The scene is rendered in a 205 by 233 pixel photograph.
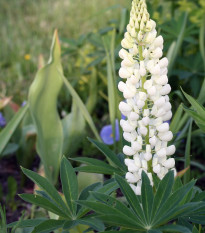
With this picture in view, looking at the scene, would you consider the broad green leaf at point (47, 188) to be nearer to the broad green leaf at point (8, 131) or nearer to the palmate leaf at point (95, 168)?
the palmate leaf at point (95, 168)

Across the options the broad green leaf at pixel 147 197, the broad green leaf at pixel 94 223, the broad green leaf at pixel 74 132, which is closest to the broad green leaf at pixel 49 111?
the broad green leaf at pixel 74 132

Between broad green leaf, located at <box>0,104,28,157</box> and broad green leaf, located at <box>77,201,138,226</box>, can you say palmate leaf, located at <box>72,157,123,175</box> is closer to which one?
broad green leaf, located at <box>77,201,138,226</box>

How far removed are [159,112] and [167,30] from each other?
121 centimetres

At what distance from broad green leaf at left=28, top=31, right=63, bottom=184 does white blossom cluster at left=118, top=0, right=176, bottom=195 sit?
702 mm

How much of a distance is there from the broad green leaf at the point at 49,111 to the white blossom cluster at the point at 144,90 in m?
0.70

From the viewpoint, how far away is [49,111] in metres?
1.62

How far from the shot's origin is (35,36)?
3.50 metres

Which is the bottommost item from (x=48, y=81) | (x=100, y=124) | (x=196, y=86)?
(x=100, y=124)

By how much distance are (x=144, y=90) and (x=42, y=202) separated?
304 mm

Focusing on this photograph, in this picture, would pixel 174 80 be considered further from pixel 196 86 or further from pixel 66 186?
pixel 66 186

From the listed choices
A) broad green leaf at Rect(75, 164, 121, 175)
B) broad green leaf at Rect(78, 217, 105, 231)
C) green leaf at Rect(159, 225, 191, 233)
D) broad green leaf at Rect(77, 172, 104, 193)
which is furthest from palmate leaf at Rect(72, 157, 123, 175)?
broad green leaf at Rect(77, 172, 104, 193)

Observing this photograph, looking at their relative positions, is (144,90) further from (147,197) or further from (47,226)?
(47,226)

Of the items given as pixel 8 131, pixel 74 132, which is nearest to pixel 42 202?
pixel 8 131

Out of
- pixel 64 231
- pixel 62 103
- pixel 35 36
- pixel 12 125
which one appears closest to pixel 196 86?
pixel 62 103
